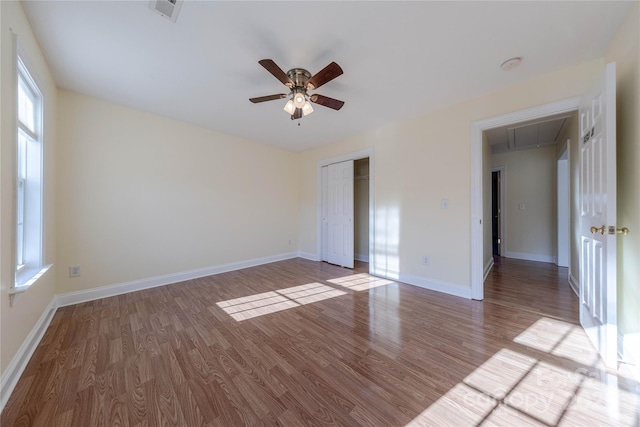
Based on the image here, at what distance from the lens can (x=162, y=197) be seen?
3.37 m

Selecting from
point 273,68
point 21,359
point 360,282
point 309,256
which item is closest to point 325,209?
point 309,256

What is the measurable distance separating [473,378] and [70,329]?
3369 mm

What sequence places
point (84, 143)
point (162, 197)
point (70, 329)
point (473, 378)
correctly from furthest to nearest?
point (162, 197), point (84, 143), point (70, 329), point (473, 378)

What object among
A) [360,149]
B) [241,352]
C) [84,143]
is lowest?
[241,352]

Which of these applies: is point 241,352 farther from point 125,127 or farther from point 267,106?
point 125,127

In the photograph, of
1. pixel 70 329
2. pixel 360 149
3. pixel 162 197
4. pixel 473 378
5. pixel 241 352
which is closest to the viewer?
pixel 473 378

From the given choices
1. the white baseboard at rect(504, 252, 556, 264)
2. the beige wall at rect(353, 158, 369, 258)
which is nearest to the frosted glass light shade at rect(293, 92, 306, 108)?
the beige wall at rect(353, 158, 369, 258)

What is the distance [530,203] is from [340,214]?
413cm

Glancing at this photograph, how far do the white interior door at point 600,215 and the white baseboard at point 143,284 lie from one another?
14.3ft

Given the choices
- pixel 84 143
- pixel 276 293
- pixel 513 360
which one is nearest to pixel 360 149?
pixel 276 293

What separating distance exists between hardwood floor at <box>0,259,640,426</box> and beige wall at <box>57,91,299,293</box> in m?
0.68

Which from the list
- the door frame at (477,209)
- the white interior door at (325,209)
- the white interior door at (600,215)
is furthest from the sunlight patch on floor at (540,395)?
the white interior door at (325,209)

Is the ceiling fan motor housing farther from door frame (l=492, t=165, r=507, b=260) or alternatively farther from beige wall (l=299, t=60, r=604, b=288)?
door frame (l=492, t=165, r=507, b=260)

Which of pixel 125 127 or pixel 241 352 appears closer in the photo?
pixel 241 352
